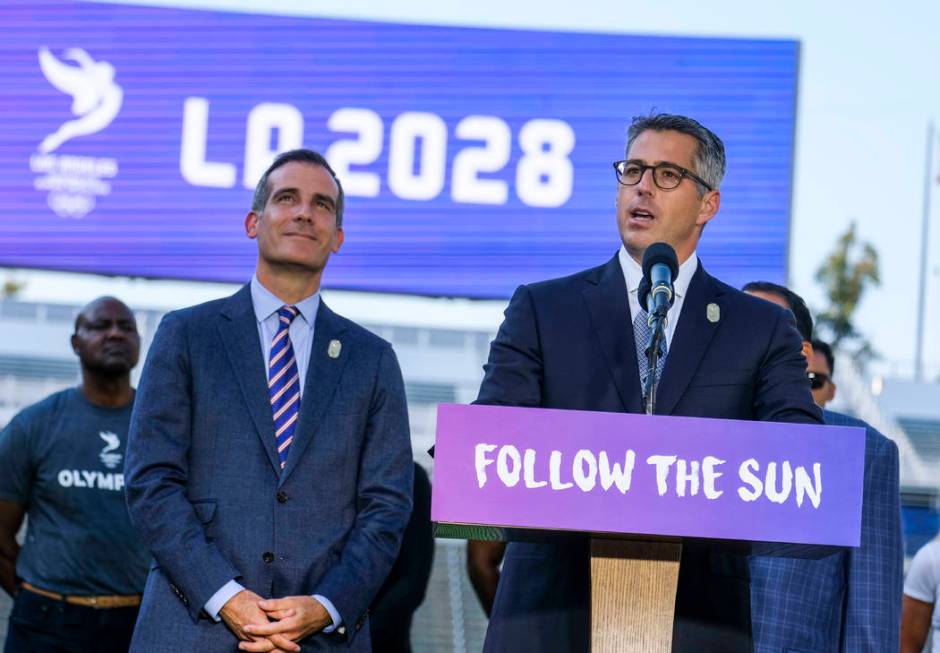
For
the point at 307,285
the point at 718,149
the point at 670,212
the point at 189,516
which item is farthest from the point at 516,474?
the point at 307,285

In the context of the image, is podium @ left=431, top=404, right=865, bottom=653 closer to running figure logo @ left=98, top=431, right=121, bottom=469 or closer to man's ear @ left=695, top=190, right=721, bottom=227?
man's ear @ left=695, top=190, right=721, bottom=227

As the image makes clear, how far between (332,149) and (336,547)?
8430 mm

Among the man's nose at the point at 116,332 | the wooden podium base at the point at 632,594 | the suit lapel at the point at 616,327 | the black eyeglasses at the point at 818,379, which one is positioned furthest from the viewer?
the man's nose at the point at 116,332

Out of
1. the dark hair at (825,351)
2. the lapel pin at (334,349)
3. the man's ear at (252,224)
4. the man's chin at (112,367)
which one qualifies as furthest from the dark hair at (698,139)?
the man's chin at (112,367)

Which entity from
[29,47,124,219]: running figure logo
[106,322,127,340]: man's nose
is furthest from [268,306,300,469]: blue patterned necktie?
[29,47,124,219]: running figure logo

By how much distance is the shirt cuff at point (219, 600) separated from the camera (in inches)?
120

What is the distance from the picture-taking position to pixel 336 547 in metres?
3.29

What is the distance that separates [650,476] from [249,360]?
1.48 metres

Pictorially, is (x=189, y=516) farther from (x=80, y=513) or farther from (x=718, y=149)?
(x=80, y=513)

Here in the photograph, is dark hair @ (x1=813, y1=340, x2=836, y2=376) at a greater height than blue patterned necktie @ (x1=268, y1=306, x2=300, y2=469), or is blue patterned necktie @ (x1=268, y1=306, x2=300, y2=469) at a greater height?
dark hair @ (x1=813, y1=340, x2=836, y2=376)

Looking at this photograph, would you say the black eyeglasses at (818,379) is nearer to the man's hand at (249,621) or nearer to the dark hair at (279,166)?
the dark hair at (279,166)

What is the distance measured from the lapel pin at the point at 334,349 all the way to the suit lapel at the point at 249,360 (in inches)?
6.5

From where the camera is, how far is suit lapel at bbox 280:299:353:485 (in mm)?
3299

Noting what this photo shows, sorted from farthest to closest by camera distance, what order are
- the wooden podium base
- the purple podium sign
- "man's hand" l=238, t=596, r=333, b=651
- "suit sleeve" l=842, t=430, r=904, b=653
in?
"suit sleeve" l=842, t=430, r=904, b=653 < "man's hand" l=238, t=596, r=333, b=651 < the wooden podium base < the purple podium sign
